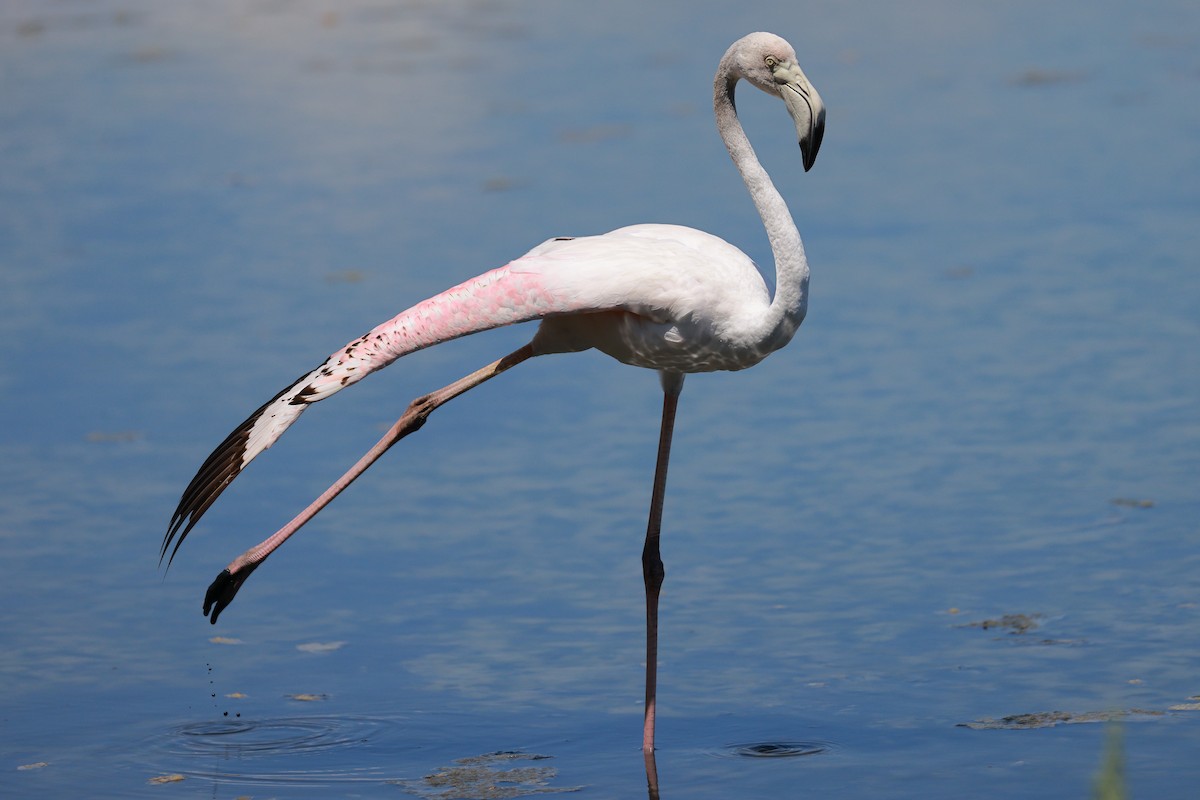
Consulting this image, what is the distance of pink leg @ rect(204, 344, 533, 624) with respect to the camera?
603 centimetres

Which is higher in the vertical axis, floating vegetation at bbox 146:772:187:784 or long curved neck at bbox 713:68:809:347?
long curved neck at bbox 713:68:809:347

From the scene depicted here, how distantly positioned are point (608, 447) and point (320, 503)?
2318 mm

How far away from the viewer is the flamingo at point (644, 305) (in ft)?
19.0

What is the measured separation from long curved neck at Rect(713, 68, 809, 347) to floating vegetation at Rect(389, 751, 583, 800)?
4.81 feet

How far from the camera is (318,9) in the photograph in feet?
56.2

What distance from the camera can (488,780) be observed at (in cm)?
572

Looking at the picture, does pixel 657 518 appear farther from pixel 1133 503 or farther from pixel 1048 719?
pixel 1133 503

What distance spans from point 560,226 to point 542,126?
2709 millimetres

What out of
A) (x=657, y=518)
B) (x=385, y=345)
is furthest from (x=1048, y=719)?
(x=385, y=345)

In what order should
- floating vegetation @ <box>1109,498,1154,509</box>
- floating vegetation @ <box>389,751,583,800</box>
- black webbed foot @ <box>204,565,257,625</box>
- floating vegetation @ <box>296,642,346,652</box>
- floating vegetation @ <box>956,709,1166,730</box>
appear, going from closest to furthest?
floating vegetation @ <box>389,751,583,800</box>, floating vegetation @ <box>956,709,1166,730</box>, black webbed foot @ <box>204,565,257,625</box>, floating vegetation @ <box>296,642,346,652</box>, floating vegetation @ <box>1109,498,1154,509</box>

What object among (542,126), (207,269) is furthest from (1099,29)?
(207,269)

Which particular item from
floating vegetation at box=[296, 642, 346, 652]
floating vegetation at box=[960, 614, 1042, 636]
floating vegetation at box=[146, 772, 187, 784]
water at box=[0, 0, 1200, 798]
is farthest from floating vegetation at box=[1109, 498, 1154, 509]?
floating vegetation at box=[146, 772, 187, 784]

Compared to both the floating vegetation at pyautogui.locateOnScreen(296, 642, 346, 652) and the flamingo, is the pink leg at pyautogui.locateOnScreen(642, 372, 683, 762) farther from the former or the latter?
the floating vegetation at pyautogui.locateOnScreen(296, 642, 346, 652)

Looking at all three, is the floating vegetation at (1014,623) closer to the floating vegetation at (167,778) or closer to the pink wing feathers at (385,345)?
the pink wing feathers at (385,345)
